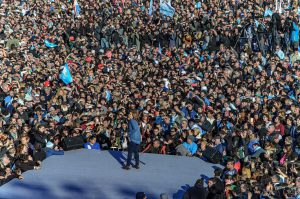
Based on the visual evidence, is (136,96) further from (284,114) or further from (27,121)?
(284,114)

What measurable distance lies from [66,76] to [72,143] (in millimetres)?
5677

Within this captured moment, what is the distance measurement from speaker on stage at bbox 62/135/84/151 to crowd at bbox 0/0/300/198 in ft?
0.83

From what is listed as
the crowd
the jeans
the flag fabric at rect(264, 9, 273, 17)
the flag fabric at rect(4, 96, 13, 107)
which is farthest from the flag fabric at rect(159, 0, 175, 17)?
the jeans

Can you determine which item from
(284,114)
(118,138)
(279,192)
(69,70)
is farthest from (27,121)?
(279,192)

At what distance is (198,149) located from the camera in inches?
691

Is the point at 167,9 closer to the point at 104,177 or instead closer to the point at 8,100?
the point at 8,100

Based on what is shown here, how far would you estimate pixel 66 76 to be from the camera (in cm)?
2359

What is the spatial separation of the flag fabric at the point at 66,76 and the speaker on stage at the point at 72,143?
17.6ft

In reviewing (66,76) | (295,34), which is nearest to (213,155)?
(66,76)

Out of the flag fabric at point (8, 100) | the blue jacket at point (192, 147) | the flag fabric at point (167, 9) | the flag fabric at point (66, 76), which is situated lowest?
the blue jacket at point (192, 147)

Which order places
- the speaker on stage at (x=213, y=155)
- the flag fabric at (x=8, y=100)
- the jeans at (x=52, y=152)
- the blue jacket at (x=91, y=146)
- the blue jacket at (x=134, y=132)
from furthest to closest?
the flag fabric at (x=8, y=100) < the blue jacket at (x=91, y=146) < the jeans at (x=52, y=152) < the speaker on stage at (x=213, y=155) < the blue jacket at (x=134, y=132)

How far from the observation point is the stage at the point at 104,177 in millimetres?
15250

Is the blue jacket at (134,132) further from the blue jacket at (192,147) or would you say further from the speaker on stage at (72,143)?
the speaker on stage at (72,143)

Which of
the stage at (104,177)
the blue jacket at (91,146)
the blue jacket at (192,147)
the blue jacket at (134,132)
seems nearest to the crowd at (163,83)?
the blue jacket at (192,147)
